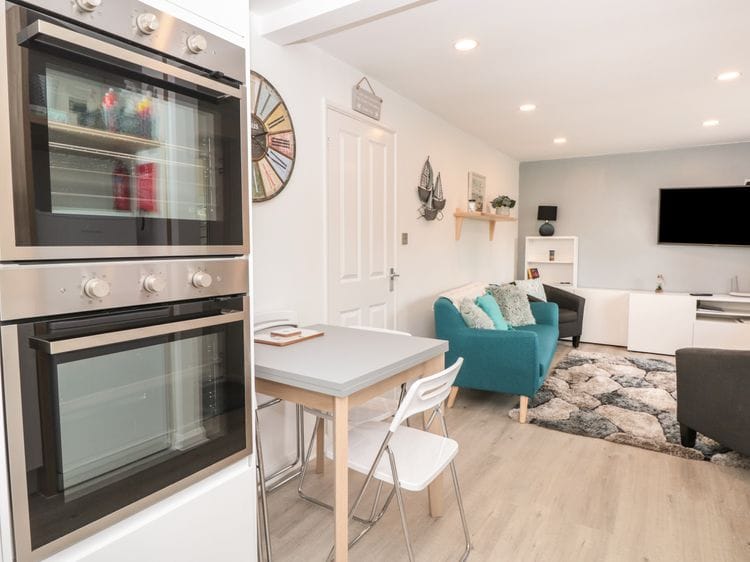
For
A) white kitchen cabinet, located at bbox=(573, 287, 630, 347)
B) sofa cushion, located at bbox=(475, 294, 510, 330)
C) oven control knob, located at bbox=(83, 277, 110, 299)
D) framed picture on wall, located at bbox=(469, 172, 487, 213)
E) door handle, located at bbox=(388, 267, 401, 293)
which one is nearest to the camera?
oven control knob, located at bbox=(83, 277, 110, 299)

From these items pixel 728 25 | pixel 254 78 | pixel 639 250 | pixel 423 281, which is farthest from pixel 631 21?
pixel 639 250

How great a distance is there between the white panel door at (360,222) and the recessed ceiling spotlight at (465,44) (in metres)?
0.77

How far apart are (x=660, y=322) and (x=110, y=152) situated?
18.5 ft

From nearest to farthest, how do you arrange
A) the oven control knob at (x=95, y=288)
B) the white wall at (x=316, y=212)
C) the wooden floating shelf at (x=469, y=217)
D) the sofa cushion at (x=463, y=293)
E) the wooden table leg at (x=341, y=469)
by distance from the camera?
the oven control knob at (x=95, y=288), the wooden table leg at (x=341, y=469), the white wall at (x=316, y=212), the sofa cushion at (x=463, y=293), the wooden floating shelf at (x=469, y=217)

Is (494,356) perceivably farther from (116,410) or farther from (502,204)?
(116,410)

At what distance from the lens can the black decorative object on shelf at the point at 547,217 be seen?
6.24 meters

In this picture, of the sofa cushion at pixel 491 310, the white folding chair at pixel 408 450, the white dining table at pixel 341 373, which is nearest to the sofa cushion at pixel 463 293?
the sofa cushion at pixel 491 310

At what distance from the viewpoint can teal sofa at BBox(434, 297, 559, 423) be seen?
330 cm

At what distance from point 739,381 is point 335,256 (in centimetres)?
231

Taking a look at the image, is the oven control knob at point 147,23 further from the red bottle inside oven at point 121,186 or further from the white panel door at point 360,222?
the white panel door at point 360,222

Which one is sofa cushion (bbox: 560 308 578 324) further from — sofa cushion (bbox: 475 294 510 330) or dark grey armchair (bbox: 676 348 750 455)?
dark grey armchair (bbox: 676 348 750 455)

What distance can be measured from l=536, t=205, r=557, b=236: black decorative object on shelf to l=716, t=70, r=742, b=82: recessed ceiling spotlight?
304 centimetres

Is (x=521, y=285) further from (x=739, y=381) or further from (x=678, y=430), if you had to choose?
(x=739, y=381)

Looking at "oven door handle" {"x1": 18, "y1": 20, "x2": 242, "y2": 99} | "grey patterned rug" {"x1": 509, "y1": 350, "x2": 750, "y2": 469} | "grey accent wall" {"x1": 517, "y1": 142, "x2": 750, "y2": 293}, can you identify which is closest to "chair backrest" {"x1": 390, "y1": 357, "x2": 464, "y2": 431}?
"oven door handle" {"x1": 18, "y1": 20, "x2": 242, "y2": 99}
